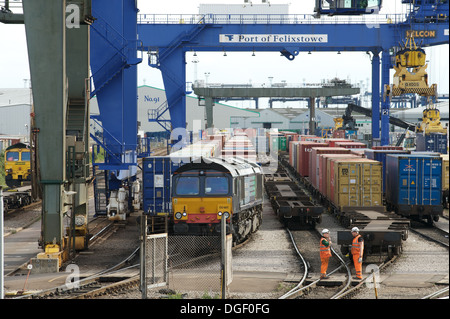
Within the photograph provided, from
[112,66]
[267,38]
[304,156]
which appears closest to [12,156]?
[112,66]

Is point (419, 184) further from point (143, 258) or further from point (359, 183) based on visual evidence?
point (143, 258)

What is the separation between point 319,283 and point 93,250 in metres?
8.73

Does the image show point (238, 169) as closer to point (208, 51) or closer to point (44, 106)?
point (44, 106)

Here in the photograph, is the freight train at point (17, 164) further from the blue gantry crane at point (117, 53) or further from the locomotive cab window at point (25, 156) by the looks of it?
the blue gantry crane at point (117, 53)

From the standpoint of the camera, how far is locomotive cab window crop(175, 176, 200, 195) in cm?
1930

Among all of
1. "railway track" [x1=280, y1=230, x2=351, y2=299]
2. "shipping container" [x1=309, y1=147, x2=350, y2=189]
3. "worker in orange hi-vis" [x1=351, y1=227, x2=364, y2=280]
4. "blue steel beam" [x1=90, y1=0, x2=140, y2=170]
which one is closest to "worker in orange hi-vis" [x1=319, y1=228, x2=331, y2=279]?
"railway track" [x1=280, y1=230, x2=351, y2=299]

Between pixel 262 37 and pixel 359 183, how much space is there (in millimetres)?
14139

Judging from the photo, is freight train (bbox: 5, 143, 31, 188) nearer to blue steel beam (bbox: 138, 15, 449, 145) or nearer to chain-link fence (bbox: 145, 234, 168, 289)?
blue steel beam (bbox: 138, 15, 449, 145)

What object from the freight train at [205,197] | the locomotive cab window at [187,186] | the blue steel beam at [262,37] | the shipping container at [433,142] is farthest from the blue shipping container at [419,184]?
the shipping container at [433,142]

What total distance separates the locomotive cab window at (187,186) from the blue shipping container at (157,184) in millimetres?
2853

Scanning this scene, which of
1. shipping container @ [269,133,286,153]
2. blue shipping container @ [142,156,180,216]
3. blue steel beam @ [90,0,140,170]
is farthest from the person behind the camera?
A: shipping container @ [269,133,286,153]

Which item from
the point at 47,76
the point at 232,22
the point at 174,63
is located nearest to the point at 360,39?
the point at 232,22

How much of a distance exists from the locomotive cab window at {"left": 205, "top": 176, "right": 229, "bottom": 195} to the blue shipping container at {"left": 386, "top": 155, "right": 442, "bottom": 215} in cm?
922

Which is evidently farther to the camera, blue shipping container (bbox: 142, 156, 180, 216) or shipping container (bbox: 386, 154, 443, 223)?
shipping container (bbox: 386, 154, 443, 223)
